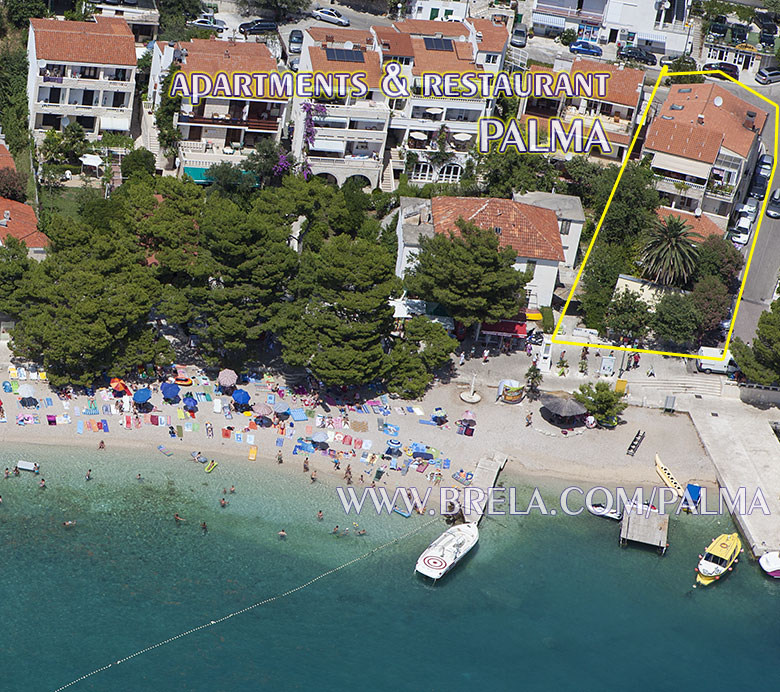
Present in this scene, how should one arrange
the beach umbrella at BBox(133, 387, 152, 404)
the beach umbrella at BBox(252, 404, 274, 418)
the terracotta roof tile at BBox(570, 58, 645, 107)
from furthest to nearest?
the terracotta roof tile at BBox(570, 58, 645, 107)
the beach umbrella at BBox(252, 404, 274, 418)
the beach umbrella at BBox(133, 387, 152, 404)

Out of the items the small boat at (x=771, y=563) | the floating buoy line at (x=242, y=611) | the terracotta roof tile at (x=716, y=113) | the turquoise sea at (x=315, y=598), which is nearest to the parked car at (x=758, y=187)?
the terracotta roof tile at (x=716, y=113)

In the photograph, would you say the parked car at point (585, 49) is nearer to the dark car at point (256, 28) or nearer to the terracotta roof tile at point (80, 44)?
the dark car at point (256, 28)

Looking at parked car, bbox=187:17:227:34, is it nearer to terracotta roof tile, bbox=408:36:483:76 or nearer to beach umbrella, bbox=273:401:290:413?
terracotta roof tile, bbox=408:36:483:76

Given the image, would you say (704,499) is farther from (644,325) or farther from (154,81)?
(154,81)

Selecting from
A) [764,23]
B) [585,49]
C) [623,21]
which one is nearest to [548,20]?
[585,49]

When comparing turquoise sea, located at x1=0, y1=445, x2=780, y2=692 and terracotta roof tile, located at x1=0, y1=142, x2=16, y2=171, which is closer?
turquoise sea, located at x1=0, y1=445, x2=780, y2=692

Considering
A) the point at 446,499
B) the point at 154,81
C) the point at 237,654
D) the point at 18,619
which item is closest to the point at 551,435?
the point at 446,499

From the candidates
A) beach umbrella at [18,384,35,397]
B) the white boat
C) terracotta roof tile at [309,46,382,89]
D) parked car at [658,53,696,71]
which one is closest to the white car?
terracotta roof tile at [309,46,382,89]
